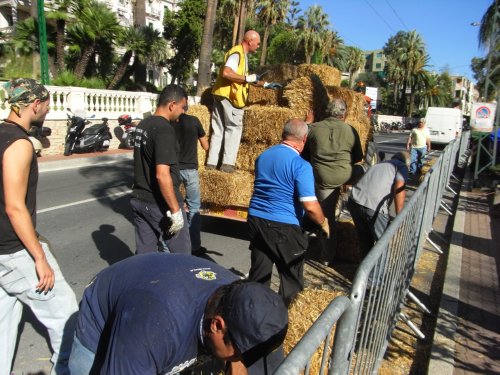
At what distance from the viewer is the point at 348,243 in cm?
586

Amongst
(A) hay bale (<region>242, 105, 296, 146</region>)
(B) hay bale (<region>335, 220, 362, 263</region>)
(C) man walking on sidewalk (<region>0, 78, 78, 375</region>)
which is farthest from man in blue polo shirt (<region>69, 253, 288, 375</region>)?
(A) hay bale (<region>242, 105, 296, 146</region>)

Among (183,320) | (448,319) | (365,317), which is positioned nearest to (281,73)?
(448,319)

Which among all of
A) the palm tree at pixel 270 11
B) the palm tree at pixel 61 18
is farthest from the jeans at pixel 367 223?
the palm tree at pixel 270 11

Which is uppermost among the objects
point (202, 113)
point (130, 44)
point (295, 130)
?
point (130, 44)

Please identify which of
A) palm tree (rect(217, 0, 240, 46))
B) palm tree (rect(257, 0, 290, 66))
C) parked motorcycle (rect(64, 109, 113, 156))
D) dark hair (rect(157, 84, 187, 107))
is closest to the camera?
dark hair (rect(157, 84, 187, 107))

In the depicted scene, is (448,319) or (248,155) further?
(248,155)

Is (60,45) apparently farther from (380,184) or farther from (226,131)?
(380,184)

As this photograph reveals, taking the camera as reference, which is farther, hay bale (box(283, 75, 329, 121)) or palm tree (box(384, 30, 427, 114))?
palm tree (box(384, 30, 427, 114))

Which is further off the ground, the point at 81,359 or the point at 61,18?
the point at 61,18

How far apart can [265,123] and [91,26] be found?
1690 centimetres

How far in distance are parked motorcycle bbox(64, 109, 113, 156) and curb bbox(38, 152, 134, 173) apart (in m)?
0.81

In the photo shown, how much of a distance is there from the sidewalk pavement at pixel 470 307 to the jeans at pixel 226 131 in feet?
10.5

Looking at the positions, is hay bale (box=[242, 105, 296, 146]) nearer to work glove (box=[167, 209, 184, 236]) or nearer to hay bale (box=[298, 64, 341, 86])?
hay bale (box=[298, 64, 341, 86])

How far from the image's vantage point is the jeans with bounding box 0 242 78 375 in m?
2.61
